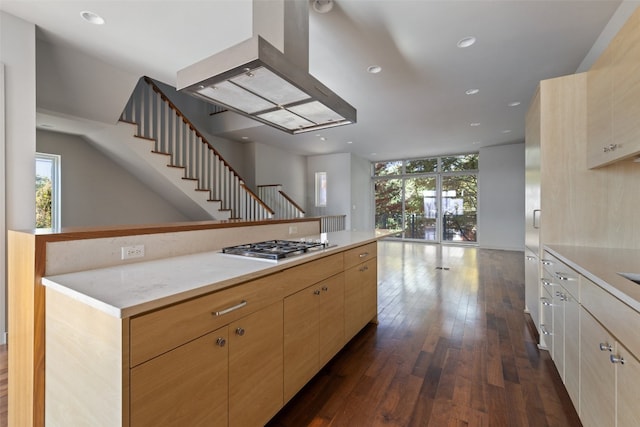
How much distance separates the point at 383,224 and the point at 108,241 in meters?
8.57

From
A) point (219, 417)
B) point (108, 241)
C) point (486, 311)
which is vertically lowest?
point (486, 311)

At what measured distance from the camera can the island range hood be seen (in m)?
1.45

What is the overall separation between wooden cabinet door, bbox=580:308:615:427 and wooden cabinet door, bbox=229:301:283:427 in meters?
1.41

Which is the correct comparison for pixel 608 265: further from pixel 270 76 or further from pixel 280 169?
pixel 280 169

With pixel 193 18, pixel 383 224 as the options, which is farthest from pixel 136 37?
pixel 383 224

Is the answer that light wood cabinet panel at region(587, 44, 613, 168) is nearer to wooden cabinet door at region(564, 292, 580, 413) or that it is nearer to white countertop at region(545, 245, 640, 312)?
white countertop at region(545, 245, 640, 312)

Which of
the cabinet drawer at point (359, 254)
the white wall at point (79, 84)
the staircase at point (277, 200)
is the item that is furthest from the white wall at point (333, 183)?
the white wall at point (79, 84)

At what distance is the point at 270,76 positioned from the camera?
5.08 feet

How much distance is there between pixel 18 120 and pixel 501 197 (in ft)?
28.9

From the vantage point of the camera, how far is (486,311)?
121 inches

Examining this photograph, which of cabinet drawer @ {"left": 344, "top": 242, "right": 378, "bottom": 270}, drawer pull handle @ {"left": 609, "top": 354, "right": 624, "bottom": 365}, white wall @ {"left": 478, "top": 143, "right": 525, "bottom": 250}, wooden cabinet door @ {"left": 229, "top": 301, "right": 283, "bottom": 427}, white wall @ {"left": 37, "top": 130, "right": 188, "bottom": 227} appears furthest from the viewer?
white wall @ {"left": 478, "top": 143, "right": 525, "bottom": 250}

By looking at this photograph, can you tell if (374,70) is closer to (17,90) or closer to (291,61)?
(291,61)

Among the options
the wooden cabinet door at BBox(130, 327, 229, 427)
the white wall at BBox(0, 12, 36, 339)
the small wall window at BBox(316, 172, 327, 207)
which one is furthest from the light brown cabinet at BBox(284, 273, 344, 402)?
the small wall window at BBox(316, 172, 327, 207)

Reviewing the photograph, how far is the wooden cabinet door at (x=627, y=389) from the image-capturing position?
3.04 feet
